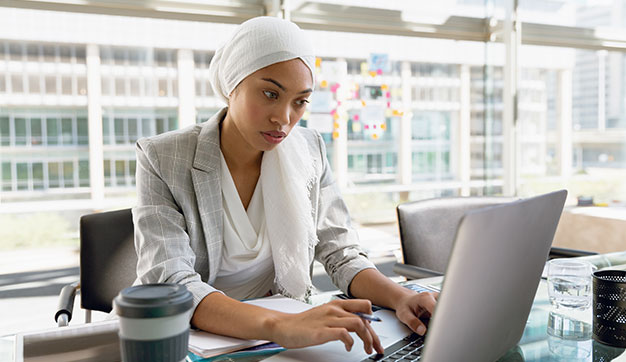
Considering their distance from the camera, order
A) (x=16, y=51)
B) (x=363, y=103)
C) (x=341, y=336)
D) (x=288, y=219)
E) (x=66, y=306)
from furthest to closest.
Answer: (x=363, y=103)
(x=16, y=51)
(x=66, y=306)
(x=288, y=219)
(x=341, y=336)

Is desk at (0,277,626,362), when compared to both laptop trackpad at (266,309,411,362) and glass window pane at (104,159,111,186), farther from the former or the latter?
glass window pane at (104,159,111,186)

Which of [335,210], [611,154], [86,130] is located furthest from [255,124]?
[611,154]

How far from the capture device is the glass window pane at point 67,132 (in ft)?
9.29

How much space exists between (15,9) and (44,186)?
2.98 feet

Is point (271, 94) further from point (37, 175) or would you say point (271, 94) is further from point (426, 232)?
point (37, 175)

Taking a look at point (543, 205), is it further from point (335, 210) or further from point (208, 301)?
point (335, 210)

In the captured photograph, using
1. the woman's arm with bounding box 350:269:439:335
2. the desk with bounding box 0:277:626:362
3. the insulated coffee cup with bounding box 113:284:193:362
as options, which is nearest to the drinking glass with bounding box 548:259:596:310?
the desk with bounding box 0:277:626:362

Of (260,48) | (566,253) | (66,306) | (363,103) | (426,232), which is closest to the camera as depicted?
(260,48)

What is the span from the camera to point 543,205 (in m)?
0.75

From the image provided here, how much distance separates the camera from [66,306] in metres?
1.50

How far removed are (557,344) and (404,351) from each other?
30 centimetres

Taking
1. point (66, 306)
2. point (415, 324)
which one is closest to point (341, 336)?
point (415, 324)

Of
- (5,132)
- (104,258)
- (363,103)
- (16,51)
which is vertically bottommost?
(104,258)

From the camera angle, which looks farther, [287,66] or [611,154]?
[611,154]
